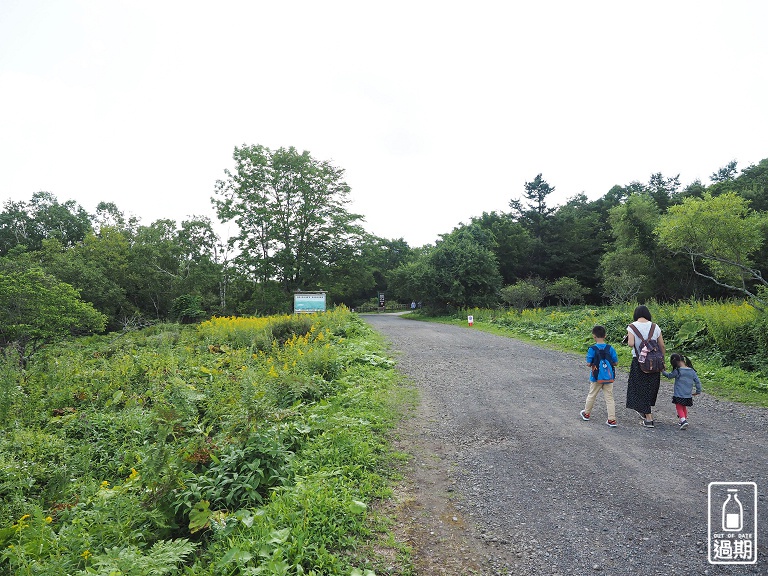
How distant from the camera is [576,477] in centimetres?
377

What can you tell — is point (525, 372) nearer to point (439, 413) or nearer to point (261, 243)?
point (439, 413)

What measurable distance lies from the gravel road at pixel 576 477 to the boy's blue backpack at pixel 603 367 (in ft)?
2.04

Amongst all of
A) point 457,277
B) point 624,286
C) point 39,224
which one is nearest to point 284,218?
point 457,277

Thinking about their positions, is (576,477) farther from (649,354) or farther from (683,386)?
(683,386)

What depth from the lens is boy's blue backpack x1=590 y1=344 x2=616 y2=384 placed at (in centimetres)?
533

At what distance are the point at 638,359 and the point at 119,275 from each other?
3706 cm

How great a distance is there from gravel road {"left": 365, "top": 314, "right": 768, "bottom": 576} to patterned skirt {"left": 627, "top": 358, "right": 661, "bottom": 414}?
0.81 feet

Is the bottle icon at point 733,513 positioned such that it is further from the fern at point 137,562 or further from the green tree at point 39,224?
the green tree at point 39,224

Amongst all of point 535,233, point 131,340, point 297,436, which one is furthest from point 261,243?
point 535,233

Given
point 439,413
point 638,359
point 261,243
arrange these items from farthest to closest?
1. point 261,243
2. point 439,413
3. point 638,359

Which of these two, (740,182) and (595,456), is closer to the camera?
(595,456)

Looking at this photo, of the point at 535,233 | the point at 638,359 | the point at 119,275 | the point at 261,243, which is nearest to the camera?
the point at 638,359

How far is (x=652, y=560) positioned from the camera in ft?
8.55

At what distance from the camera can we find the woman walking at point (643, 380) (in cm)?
526
